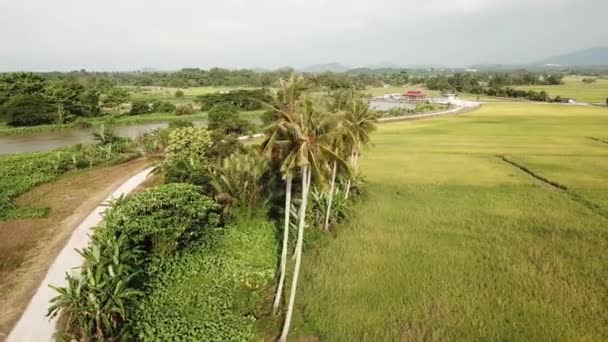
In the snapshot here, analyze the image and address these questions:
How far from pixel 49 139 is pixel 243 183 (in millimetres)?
47643

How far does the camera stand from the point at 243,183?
21891mm

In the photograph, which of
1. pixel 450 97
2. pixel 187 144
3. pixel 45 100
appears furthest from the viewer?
pixel 450 97

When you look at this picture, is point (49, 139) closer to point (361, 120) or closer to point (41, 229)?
point (41, 229)

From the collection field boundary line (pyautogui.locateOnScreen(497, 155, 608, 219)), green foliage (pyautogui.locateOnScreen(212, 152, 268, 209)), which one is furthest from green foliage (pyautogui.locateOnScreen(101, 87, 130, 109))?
field boundary line (pyautogui.locateOnScreen(497, 155, 608, 219))

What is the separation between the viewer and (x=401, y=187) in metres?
29.8

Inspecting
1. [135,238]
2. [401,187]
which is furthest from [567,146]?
[135,238]

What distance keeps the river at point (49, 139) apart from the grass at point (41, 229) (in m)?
19.4

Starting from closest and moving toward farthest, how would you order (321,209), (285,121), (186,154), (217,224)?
(285,121)
(217,224)
(321,209)
(186,154)

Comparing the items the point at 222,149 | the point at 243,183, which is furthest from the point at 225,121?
the point at 243,183

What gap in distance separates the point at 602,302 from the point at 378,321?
23.6 feet

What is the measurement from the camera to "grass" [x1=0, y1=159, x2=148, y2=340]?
15158 mm

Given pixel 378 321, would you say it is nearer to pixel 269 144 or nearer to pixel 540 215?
pixel 269 144

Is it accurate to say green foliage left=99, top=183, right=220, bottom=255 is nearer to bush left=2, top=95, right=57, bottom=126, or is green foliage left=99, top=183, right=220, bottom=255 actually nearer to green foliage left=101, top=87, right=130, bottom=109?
bush left=2, top=95, right=57, bottom=126

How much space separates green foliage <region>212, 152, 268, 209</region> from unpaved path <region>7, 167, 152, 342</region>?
6485 mm
